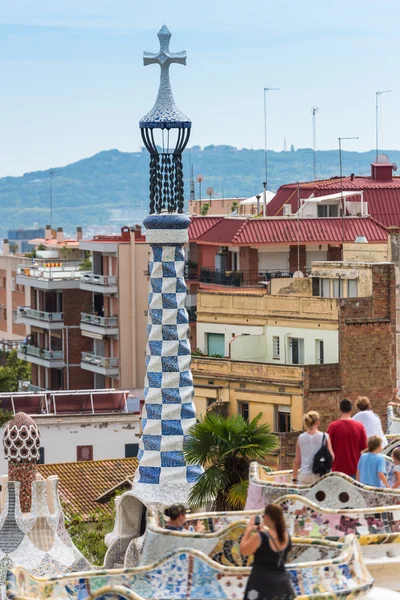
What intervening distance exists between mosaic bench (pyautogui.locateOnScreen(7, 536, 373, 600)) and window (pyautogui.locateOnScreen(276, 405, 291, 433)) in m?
30.5

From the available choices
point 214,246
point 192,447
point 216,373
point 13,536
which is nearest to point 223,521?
point 192,447

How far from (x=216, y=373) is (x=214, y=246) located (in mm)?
20861

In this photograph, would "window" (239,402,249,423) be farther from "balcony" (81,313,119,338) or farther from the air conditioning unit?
"balcony" (81,313,119,338)

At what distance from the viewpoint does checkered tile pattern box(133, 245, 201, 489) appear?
33.1 m

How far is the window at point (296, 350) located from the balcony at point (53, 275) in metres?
40.2

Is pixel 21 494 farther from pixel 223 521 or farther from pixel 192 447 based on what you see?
pixel 223 521

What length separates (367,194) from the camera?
71562mm

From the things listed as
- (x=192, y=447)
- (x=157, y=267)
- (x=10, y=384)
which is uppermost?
(x=157, y=267)

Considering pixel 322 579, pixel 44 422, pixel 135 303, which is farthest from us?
pixel 135 303

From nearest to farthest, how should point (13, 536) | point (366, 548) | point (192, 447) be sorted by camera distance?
point (366, 548) → point (192, 447) → point (13, 536)

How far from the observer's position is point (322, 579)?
15555 mm

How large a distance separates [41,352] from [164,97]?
5434cm

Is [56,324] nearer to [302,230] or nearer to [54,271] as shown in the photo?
[54,271]

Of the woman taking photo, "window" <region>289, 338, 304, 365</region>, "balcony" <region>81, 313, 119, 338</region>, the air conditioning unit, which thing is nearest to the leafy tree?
"balcony" <region>81, 313, 119, 338</region>
